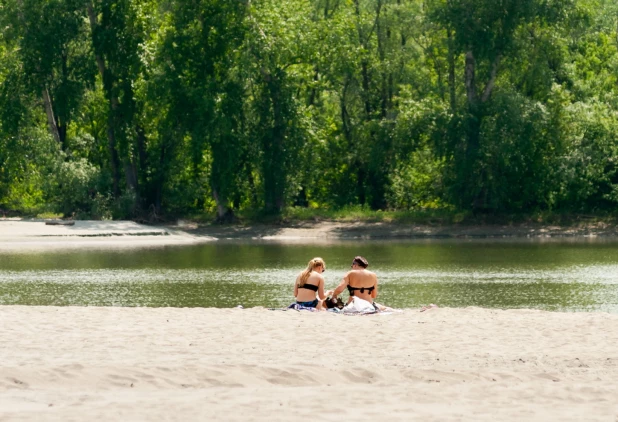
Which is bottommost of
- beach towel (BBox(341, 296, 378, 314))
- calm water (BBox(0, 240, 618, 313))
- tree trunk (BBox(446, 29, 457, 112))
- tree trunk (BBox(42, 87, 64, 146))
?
calm water (BBox(0, 240, 618, 313))

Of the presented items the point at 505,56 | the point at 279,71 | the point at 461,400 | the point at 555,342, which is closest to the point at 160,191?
the point at 279,71

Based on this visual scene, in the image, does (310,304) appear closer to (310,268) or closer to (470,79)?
(310,268)

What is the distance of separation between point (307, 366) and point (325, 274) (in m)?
17.3

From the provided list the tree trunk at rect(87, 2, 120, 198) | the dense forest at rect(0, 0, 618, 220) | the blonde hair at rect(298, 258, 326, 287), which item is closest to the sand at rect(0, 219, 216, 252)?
the dense forest at rect(0, 0, 618, 220)

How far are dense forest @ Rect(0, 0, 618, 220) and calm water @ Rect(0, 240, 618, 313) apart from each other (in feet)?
22.8

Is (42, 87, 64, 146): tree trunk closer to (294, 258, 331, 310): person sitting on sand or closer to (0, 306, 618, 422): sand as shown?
(0, 306, 618, 422): sand

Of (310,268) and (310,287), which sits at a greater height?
(310,268)

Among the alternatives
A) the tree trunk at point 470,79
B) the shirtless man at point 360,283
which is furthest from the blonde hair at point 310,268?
the tree trunk at point 470,79

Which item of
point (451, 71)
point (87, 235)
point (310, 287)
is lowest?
point (87, 235)

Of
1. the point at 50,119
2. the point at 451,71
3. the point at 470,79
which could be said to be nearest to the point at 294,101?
the point at 470,79

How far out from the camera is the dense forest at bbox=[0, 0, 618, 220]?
48406mm

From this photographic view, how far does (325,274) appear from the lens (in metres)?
29.3

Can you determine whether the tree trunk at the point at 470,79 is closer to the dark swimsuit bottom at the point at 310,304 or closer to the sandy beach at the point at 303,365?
the sandy beach at the point at 303,365

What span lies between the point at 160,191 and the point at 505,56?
1826 centimetres
